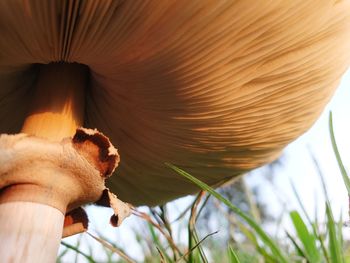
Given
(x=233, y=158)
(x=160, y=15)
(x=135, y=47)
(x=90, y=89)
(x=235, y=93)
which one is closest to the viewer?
(x=160, y=15)

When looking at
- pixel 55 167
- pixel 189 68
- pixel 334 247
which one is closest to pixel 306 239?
pixel 334 247

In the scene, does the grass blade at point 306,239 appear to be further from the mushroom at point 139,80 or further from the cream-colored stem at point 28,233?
the cream-colored stem at point 28,233

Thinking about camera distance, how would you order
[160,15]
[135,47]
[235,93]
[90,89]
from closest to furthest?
[160,15] < [135,47] < [235,93] < [90,89]

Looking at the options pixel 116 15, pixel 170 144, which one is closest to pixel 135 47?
pixel 116 15

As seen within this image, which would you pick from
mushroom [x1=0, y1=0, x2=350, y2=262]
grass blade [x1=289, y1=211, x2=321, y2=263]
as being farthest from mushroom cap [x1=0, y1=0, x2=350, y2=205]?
grass blade [x1=289, y1=211, x2=321, y2=263]

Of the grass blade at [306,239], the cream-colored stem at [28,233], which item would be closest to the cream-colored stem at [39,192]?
the cream-colored stem at [28,233]

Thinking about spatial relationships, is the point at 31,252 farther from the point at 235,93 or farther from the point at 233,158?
the point at 233,158

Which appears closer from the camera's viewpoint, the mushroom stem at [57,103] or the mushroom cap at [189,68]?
the mushroom cap at [189,68]

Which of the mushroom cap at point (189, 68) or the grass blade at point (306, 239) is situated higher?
the mushroom cap at point (189, 68)
